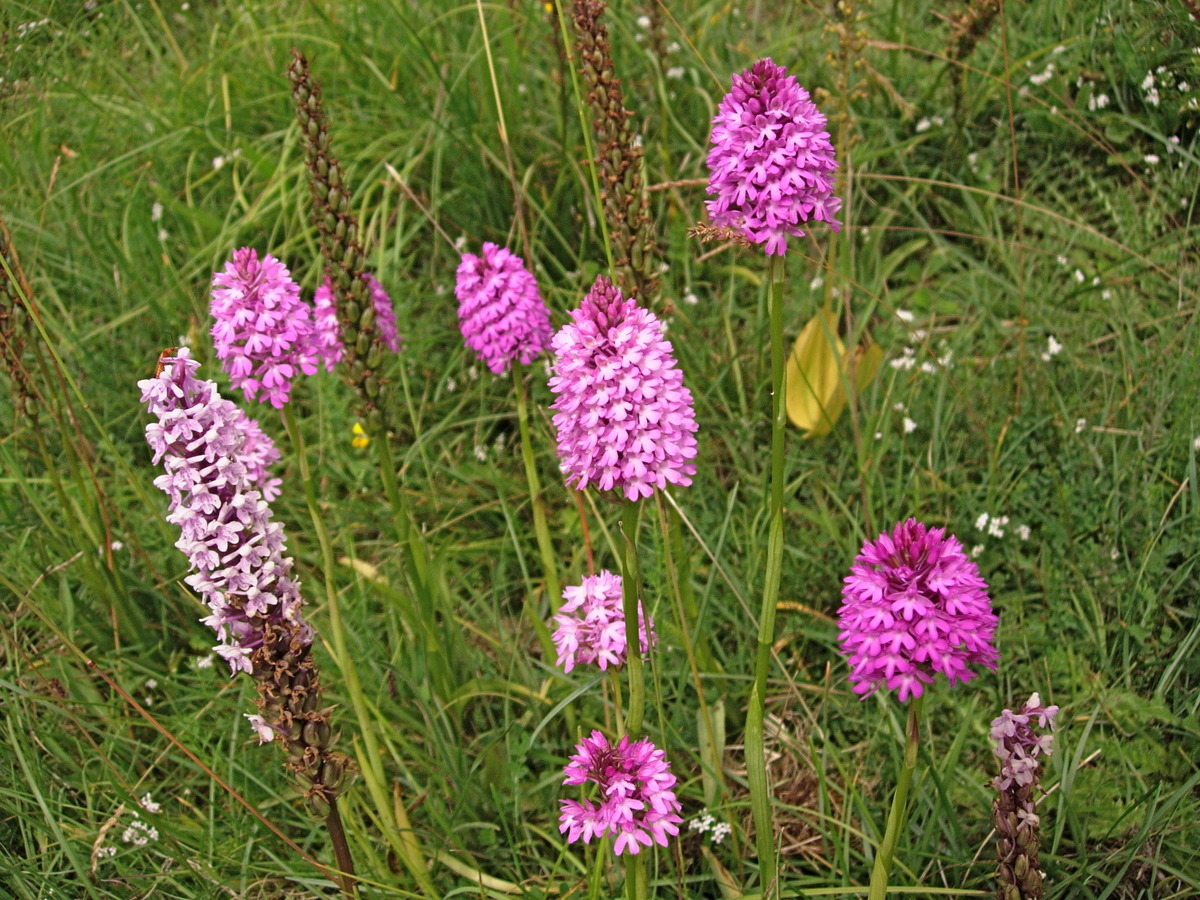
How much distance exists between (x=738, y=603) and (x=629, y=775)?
51.4 inches

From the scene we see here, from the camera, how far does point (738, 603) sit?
3223 millimetres

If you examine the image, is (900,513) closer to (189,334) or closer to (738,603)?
(738,603)

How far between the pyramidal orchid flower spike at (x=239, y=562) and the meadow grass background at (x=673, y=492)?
1.88 feet

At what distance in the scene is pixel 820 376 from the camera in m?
3.69

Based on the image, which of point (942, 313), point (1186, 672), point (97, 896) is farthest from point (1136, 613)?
point (97, 896)

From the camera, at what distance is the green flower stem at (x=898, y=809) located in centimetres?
195

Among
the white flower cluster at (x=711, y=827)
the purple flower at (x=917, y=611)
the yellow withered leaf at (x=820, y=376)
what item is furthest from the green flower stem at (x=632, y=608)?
the yellow withered leaf at (x=820, y=376)

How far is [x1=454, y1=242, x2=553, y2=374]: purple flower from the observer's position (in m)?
2.86

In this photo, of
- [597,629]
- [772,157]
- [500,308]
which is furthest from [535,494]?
[772,157]

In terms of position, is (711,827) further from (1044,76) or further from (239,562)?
(1044,76)

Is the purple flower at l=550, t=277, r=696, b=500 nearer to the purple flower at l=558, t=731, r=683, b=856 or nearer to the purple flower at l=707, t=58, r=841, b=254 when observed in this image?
the purple flower at l=707, t=58, r=841, b=254

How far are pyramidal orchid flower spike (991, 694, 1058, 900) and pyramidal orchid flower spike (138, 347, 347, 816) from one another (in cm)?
126

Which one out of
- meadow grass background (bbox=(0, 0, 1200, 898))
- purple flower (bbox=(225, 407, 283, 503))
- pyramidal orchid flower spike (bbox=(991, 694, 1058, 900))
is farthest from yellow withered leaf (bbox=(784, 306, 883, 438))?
purple flower (bbox=(225, 407, 283, 503))

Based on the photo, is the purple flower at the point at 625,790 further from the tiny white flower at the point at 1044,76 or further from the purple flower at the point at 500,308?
the tiny white flower at the point at 1044,76
